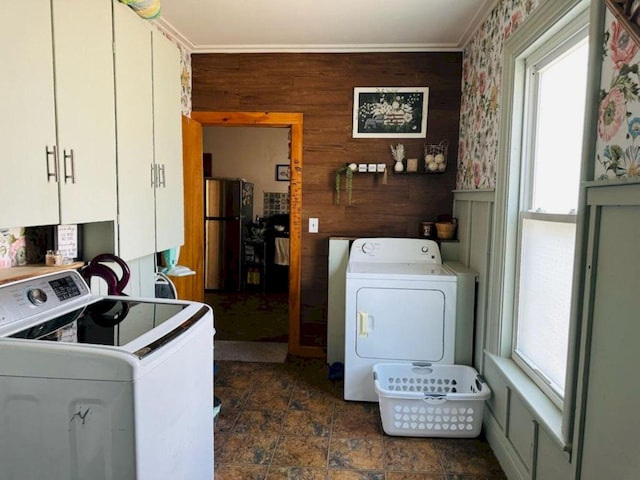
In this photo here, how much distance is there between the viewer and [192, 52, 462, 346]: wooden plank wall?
323 centimetres

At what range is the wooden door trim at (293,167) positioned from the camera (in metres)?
3.32

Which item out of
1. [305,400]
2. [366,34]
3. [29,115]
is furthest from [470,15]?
[305,400]

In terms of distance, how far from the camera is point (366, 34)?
2.95 m

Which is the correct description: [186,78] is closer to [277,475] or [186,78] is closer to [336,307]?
[336,307]

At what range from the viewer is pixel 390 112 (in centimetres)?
326

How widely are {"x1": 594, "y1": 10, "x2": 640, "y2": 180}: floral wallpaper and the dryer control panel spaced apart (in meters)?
1.75

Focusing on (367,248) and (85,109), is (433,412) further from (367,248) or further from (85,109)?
(85,109)

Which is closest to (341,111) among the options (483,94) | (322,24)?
(322,24)

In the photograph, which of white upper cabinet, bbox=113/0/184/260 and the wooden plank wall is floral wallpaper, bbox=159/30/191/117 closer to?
the wooden plank wall

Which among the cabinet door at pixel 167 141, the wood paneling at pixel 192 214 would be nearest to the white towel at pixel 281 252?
the wood paneling at pixel 192 214

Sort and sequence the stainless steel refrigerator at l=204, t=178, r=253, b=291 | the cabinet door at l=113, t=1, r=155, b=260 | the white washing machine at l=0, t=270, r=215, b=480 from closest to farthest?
the white washing machine at l=0, t=270, r=215, b=480
the cabinet door at l=113, t=1, r=155, b=260
the stainless steel refrigerator at l=204, t=178, r=253, b=291

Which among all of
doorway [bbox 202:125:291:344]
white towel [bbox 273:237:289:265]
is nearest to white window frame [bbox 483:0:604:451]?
doorway [bbox 202:125:291:344]

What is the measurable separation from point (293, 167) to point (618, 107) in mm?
2360

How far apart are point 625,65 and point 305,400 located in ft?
7.83
